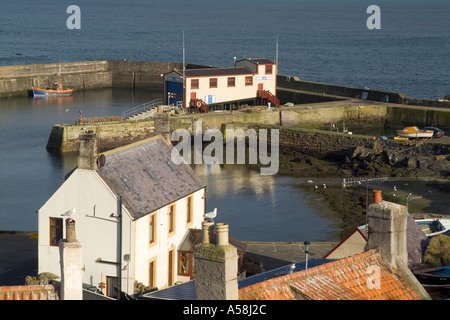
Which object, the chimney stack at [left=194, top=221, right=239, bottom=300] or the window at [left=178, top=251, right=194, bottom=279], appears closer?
the chimney stack at [left=194, top=221, right=239, bottom=300]

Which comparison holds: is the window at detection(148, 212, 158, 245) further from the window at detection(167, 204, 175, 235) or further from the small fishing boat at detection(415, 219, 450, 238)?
the small fishing boat at detection(415, 219, 450, 238)

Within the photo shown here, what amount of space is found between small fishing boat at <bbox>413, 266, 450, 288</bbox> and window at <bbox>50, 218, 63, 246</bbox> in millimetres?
11771

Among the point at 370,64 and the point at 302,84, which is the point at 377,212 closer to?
the point at 302,84

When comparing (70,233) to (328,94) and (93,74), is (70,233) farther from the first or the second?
(93,74)

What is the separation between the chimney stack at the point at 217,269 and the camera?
1429 centimetres

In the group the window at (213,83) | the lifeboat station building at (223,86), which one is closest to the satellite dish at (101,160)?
the lifeboat station building at (223,86)

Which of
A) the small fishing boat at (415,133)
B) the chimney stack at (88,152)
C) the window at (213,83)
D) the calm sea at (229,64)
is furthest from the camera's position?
the window at (213,83)

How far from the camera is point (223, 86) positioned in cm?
7500

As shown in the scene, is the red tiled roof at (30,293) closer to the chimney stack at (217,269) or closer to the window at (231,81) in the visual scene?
the chimney stack at (217,269)

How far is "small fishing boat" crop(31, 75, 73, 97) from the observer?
9525cm

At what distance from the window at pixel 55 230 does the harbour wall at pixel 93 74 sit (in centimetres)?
6964

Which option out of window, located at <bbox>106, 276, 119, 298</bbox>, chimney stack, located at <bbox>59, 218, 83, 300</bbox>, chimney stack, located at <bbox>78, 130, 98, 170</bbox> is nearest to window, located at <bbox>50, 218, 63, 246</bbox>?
chimney stack, located at <bbox>78, 130, 98, 170</bbox>

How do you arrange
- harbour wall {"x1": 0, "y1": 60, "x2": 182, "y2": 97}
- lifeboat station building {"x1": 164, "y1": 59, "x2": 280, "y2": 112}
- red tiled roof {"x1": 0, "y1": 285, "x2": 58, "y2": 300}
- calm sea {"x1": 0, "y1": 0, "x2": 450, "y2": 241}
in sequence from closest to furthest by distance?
1. red tiled roof {"x1": 0, "y1": 285, "x2": 58, "y2": 300}
2. calm sea {"x1": 0, "y1": 0, "x2": 450, "y2": 241}
3. lifeboat station building {"x1": 164, "y1": 59, "x2": 280, "y2": 112}
4. harbour wall {"x1": 0, "y1": 60, "x2": 182, "y2": 97}

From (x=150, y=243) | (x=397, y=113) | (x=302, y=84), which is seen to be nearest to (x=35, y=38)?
(x=302, y=84)
